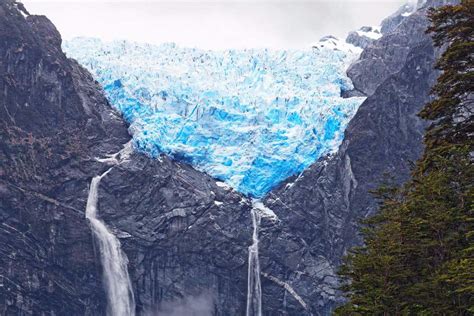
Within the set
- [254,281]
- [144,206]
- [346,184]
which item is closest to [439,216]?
[254,281]

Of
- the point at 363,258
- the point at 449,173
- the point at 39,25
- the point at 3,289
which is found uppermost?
the point at 39,25

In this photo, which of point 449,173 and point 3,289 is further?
point 3,289

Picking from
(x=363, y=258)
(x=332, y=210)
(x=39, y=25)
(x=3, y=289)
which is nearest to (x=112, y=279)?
(x=3, y=289)

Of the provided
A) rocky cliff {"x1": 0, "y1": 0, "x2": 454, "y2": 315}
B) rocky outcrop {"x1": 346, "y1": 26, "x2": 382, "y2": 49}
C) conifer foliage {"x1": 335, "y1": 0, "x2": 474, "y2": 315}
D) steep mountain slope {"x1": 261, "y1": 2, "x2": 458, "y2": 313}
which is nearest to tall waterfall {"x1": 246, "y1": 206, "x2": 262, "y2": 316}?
rocky cliff {"x1": 0, "y1": 0, "x2": 454, "y2": 315}

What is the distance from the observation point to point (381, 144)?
59.4m

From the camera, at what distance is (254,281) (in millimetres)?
55375

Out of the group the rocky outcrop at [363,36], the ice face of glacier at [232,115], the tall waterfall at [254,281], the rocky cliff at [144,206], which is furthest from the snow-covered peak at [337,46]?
the tall waterfall at [254,281]

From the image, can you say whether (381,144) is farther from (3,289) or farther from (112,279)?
(3,289)

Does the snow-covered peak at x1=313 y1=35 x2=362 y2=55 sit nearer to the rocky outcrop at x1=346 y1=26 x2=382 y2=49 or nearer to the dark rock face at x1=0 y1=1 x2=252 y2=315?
the rocky outcrop at x1=346 y1=26 x2=382 y2=49

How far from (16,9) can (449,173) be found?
50.0 meters

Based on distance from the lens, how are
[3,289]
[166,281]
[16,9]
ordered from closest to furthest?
[3,289]
[166,281]
[16,9]

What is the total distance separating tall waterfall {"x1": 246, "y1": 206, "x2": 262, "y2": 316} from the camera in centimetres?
5484

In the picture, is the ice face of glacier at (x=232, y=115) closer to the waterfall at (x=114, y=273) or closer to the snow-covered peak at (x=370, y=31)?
the waterfall at (x=114, y=273)

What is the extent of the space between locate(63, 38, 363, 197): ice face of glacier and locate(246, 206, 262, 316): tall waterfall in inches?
121
